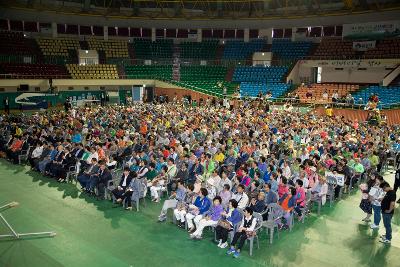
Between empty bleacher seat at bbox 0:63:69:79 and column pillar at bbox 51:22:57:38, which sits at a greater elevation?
column pillar at bbox 51:22:57:38

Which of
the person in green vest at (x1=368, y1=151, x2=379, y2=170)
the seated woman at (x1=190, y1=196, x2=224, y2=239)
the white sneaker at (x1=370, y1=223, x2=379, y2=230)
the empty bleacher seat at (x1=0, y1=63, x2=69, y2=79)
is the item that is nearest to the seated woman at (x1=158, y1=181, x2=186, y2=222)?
the seated woman at (x1=190, y1=196, x2=224, y2=239)

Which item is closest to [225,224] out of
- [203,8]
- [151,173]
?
[151,173]

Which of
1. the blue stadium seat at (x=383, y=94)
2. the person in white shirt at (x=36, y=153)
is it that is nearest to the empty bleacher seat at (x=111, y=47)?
the blue stadium seat at (x=383, y=94)

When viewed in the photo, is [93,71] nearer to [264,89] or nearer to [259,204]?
[264,89]

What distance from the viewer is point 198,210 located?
9.71 m

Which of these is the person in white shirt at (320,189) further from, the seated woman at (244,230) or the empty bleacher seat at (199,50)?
the empty bleacher seat at (199,50)

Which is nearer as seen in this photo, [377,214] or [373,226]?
[377,214]

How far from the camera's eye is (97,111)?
25.4m

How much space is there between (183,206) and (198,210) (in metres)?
0.63

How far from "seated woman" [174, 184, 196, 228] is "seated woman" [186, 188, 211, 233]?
0.28 meters

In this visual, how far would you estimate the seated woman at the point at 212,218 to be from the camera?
366 inches

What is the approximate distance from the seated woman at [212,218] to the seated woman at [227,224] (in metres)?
0.21

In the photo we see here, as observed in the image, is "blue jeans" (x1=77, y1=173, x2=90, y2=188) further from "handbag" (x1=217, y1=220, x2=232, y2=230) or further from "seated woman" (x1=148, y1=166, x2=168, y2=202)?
"handbag" (x1=217, y1=220, x2=232, y2=230)

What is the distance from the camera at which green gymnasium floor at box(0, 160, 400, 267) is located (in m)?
8.36
